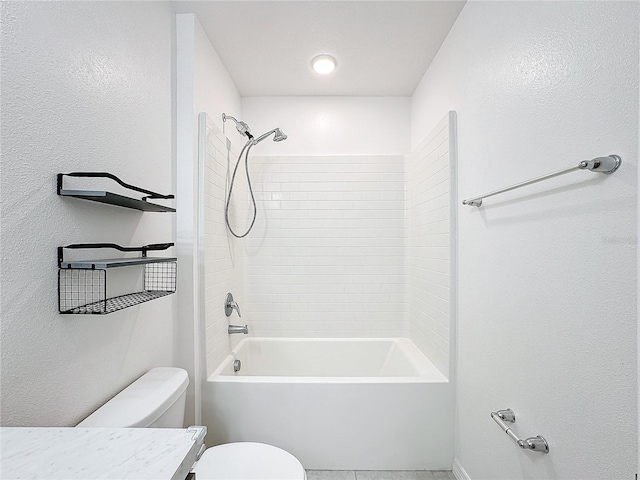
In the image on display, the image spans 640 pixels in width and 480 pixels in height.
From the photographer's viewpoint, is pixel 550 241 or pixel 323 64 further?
pixel 323 64

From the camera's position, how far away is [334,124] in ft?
9.69

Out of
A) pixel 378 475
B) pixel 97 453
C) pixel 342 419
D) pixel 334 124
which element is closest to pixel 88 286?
pixel 97 453

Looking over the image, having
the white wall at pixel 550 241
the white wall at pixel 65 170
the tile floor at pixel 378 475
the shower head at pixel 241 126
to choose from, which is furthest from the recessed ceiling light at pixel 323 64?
the tile floor at pixel 378 475

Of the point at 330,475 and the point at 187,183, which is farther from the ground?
the point at 187,183

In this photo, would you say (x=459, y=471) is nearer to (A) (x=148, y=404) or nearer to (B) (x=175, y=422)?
(B) (x=175, y=422)

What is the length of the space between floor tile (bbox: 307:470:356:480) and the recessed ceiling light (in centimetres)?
246

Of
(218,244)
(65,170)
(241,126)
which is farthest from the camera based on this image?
(241,126)

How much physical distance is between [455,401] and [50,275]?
1.94 m

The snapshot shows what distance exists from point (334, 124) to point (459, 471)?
246 centimetres

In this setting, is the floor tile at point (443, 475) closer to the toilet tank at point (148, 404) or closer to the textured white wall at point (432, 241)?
the textured white wall at point (432, 241)

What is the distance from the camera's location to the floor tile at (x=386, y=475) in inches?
78.4

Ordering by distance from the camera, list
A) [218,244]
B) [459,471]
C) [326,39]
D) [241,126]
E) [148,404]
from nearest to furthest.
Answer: [148,404] → [459,471] → [326,39] → [218,244] → [241,126]

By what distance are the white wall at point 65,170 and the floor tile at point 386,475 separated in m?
1.32

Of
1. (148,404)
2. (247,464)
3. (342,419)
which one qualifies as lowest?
(342,419)
